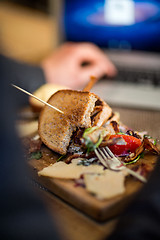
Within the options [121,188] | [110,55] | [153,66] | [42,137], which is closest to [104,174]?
[121,188]

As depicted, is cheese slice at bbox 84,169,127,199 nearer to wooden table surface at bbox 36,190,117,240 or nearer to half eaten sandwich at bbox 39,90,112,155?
wooden table surface at bbox 36,190,117,240

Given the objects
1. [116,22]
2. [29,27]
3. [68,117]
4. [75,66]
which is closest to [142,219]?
[68,117]

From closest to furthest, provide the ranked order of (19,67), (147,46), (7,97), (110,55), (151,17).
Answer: (7,97) → (19,67) → (151,17) → (147,46) → (110,55)

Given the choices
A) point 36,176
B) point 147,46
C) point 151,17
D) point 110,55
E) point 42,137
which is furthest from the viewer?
point 110,55

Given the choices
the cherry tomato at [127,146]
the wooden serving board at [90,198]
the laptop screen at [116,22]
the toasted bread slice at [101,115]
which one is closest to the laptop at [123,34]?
the laptop screen at [116,22]

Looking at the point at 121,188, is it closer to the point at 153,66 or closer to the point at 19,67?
the point at 19,67
